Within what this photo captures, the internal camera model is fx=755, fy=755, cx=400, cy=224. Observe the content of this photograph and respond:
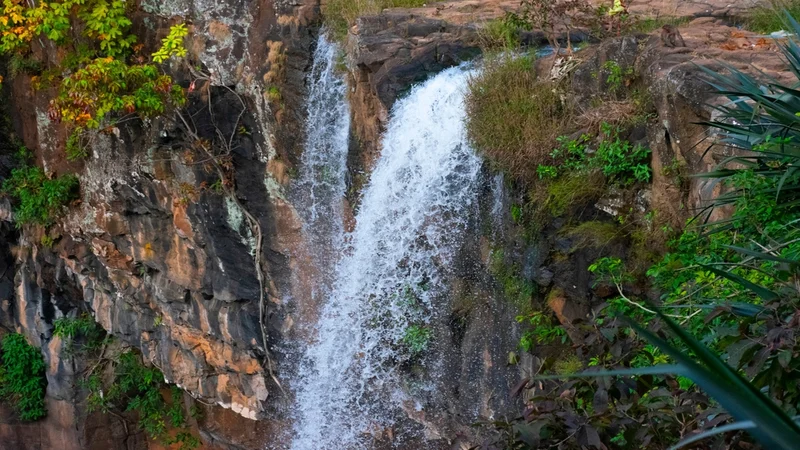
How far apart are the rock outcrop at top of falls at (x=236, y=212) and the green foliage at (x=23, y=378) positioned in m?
0.46

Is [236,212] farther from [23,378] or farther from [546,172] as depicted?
[23,378]

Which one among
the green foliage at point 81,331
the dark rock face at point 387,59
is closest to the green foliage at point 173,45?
the dark rock face at point 387,59

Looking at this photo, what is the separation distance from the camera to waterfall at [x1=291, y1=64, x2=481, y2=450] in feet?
23.7

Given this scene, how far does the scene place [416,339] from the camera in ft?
24.8

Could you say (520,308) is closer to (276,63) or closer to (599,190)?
(599,190)

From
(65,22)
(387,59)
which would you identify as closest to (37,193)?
(65,22)

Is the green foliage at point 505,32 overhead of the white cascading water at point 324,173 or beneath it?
overhead

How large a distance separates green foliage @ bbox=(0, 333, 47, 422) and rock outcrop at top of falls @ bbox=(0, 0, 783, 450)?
0.46 m

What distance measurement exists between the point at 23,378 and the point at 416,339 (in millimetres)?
7280

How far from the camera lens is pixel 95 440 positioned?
37.1 feet

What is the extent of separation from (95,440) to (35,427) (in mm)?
1135

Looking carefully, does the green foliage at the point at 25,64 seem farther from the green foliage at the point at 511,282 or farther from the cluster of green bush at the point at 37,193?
the green foliage at the point at 511,282

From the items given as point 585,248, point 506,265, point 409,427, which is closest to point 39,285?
point 409,427

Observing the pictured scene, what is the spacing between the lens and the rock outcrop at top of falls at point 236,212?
716 centimetres
